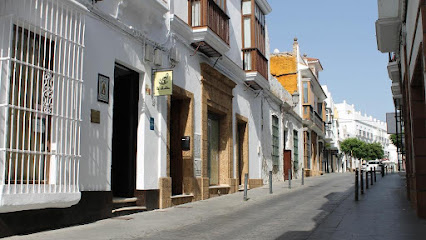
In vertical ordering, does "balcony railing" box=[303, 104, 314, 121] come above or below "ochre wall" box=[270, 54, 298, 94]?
below

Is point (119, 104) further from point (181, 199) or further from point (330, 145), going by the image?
point (330, 145)

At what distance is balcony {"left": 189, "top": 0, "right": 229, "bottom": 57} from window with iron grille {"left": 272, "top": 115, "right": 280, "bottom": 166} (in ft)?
29.4

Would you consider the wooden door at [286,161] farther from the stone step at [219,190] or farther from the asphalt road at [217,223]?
the asphalt road at [217,223]

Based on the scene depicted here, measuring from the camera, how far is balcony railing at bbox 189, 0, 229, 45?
43.2ft

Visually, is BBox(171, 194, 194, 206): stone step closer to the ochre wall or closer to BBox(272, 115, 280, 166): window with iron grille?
BBox(272, 115, 280, 166): window with iron grille

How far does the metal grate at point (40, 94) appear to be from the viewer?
6785 mm

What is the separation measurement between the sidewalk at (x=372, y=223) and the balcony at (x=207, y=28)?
6042 millimetres

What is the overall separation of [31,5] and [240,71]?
35.4ft

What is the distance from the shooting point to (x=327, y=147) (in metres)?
45.1

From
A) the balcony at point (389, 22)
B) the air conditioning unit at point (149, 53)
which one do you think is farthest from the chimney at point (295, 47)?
the air conditioning unit at point (149, 53)

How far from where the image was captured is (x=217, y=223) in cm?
864

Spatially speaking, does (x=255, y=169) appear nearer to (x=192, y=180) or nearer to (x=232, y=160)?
(x=232, y=160)

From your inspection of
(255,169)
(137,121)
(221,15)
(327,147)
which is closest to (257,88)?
(255,169)

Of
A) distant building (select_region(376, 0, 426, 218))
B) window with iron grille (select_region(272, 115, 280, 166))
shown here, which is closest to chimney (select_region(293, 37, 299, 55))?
window with iron grille (select_region(272, 115, 280, 166))
